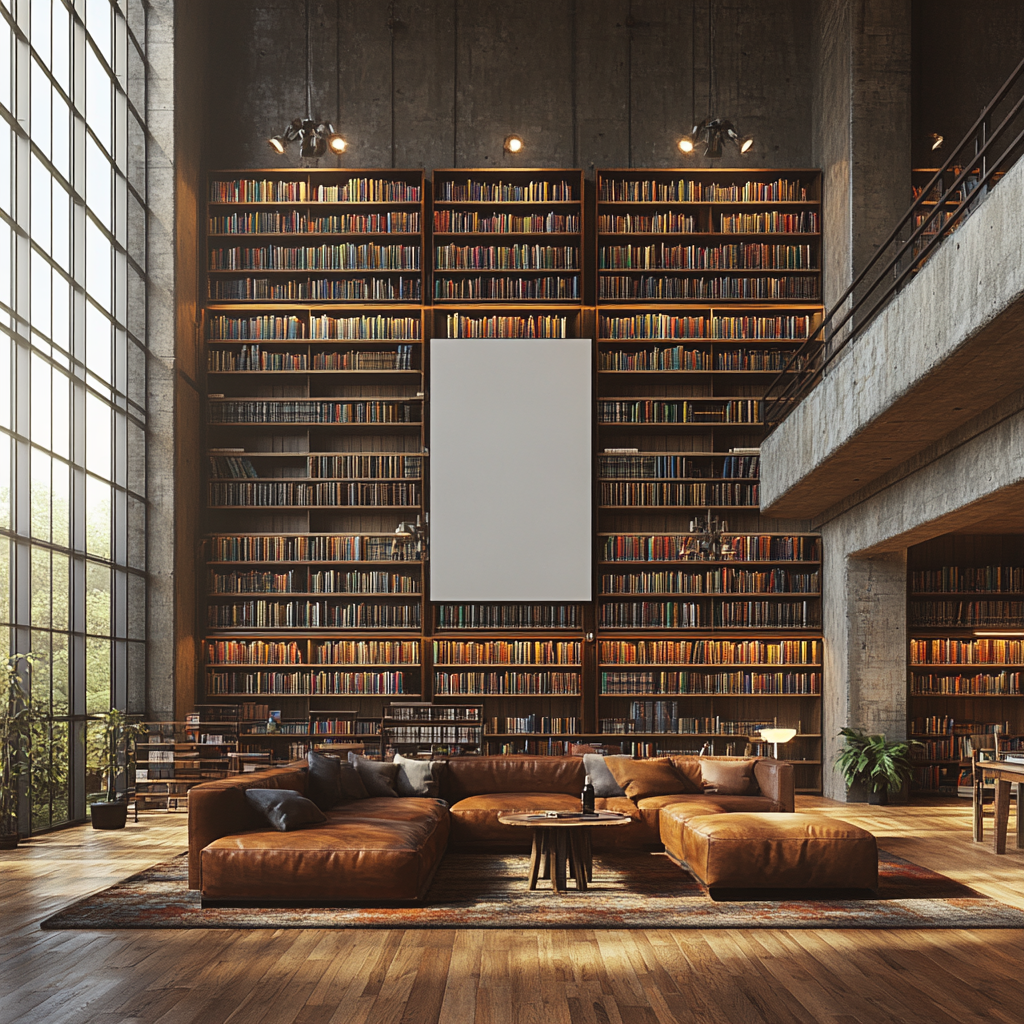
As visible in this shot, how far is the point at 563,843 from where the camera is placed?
20.4ft

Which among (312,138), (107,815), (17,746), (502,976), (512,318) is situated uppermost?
(312,138)

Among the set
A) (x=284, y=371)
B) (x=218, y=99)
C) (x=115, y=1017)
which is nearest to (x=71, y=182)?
(x=284, y=371)

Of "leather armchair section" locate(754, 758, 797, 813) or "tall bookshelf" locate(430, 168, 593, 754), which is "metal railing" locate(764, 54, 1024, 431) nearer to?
"tall bookshelf" locate(430, 168, 593, 754)

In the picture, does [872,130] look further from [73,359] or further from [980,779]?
[73,359]

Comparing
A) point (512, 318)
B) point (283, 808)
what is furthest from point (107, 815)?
point (512, 318)

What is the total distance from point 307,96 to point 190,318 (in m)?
3.05

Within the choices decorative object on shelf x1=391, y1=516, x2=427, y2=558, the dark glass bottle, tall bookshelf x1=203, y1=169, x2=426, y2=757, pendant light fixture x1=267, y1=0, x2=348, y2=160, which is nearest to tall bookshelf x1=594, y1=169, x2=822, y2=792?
decorative object on shelf x1=391, y1=516, x2=427, y2=558

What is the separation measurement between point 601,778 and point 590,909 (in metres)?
2.51

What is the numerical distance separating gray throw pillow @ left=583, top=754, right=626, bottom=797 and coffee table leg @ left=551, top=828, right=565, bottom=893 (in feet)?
5.90

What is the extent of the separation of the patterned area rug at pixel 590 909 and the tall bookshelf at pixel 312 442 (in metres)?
5.07

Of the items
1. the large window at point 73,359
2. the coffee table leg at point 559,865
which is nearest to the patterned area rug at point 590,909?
the coffee table leg at point 559,865

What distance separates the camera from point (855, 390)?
8250 mm

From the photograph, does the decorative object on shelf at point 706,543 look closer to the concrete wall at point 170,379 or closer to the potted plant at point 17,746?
Answer: the concrete wall at point 170,379

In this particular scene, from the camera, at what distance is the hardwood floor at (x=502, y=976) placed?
398 centimetres
